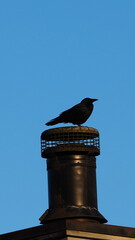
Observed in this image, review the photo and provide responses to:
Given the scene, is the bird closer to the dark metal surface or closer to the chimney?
the chimney

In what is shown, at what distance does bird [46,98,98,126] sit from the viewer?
18.9 meters

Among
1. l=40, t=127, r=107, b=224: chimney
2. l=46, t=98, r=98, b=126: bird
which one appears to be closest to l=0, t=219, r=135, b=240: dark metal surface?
l=40, t=127, r=107, b=224: chimney

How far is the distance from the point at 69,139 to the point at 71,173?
0.87 meters

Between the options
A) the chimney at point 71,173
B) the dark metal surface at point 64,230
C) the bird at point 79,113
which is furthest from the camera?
the bird at point 79,113

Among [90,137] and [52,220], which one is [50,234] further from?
[90,137]

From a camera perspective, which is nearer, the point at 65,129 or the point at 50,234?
the point at 50,234

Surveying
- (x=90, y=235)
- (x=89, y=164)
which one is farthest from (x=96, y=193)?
(x=90, y=235)

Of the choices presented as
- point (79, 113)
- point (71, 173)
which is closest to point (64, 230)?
point (71, 173)

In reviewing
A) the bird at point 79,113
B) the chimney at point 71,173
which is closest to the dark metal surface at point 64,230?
the chimney at point 71,173

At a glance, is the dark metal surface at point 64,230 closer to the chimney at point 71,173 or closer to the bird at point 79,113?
the chimney at point 71,173

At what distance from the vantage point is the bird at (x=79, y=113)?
18875 mm

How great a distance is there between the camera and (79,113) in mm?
18969

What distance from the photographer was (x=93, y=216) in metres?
17.3

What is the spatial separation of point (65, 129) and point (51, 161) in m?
0.82
